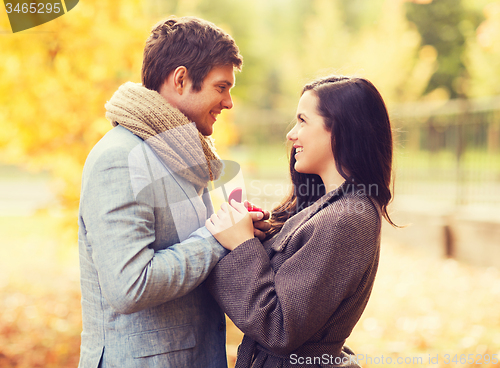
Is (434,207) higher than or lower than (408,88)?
lower


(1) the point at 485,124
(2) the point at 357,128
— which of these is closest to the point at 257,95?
(1) the point at 485,124

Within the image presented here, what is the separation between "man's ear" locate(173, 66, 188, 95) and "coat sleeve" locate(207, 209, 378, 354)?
698 mm

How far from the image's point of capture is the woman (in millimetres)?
1577

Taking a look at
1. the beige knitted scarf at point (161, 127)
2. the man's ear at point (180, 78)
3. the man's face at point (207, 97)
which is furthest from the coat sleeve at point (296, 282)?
the man's ear at point (180, 78)

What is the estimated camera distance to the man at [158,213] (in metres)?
1.44

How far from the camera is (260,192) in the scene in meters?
8.92

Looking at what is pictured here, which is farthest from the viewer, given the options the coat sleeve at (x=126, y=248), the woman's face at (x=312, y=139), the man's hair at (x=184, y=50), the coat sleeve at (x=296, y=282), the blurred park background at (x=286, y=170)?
the blurred park background at (x=286, y=170)

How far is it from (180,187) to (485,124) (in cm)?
739

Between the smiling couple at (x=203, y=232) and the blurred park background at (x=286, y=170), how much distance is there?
0.42 meters

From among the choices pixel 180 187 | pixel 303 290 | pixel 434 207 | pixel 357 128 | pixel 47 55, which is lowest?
pixel 434 207

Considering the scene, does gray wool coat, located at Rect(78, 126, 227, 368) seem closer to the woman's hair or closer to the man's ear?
the man's ear

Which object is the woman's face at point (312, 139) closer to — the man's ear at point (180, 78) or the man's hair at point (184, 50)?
the man's hair at point (184, 50)

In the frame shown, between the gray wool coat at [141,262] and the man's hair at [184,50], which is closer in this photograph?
the gray wool coat at [141,262]

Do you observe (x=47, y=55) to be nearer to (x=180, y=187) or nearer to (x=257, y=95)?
(x=180, y=187)
